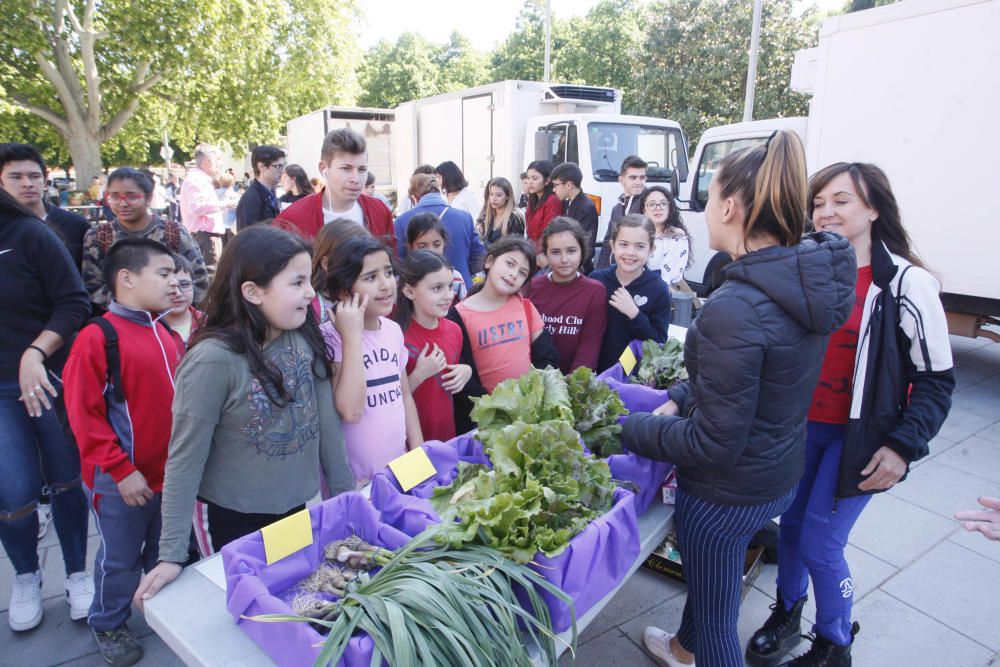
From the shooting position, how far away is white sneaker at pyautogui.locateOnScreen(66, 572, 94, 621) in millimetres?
2732

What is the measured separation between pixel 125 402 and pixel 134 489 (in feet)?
1.07

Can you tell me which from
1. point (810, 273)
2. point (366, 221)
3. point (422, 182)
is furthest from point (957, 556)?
point (422, 182)

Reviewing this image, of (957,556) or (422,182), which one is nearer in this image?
(957,556)

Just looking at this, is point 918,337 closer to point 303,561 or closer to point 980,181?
point 303,561

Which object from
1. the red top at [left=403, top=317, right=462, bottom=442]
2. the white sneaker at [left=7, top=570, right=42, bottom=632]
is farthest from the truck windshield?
the white sneaker at [left=7, top=570, right=42, bottom=632]

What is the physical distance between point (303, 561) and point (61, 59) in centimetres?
1812

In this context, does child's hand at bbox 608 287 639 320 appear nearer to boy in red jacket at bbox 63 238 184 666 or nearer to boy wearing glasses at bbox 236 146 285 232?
boy in red jacket at bbox 63 238 184 666

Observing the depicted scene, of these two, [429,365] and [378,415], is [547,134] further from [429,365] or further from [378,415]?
[378,415]

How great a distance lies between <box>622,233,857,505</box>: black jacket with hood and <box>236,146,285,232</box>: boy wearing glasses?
446 cm

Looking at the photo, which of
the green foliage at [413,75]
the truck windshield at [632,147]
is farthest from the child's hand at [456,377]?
the green foliage at [413,75]

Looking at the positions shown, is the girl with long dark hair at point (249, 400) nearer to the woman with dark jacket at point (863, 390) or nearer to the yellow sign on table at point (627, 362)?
the yellow sign on table at point (627, 362)

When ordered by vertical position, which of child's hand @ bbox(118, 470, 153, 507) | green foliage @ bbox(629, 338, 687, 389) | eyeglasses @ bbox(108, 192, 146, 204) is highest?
eyeglasses @ bbox(108, 192, 146, 204)

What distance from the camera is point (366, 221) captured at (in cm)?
374

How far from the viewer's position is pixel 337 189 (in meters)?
3.44
